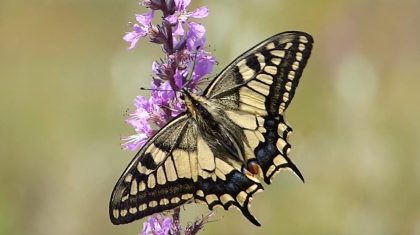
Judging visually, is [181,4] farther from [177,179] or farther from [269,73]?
[177,179]

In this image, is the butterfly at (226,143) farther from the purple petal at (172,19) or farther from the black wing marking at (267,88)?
the purple petal at (172,19)

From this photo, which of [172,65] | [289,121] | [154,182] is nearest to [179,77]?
[172,65]

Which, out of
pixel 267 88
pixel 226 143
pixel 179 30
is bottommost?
pixel 226 143

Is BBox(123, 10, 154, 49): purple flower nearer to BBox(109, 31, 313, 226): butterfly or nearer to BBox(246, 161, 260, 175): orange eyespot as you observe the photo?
BBox(109, 31, 313, 226): butterfly

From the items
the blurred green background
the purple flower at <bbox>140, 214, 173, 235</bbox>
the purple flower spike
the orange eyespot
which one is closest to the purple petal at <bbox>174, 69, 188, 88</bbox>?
the purple flower spike
